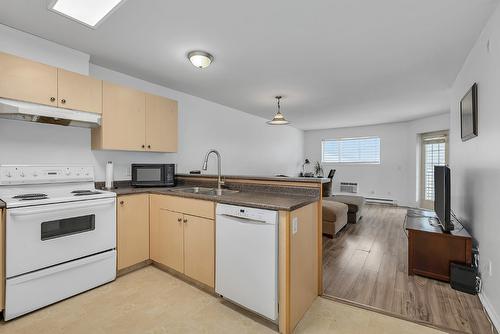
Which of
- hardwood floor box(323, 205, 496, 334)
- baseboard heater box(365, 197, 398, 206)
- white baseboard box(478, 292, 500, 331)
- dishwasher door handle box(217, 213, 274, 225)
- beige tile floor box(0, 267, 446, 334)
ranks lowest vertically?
beige tile floor box(0, 267, 446, 334)

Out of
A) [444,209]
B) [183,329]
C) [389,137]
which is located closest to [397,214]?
[389,137]

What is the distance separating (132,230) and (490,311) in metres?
3.25

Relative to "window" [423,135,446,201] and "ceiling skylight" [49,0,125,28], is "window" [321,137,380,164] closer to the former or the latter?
"window" [423,135,446,201]

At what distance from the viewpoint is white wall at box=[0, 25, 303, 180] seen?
2225 mm

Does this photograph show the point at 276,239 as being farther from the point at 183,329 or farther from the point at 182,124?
the point at 182,124

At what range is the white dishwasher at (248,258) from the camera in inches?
65.5

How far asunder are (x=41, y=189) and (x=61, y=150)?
17.2 inches

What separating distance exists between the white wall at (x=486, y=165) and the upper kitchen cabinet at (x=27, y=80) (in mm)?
3725

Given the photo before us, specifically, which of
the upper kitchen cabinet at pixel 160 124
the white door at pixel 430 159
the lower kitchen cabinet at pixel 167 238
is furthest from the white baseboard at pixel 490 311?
the white door at pixel 430 159

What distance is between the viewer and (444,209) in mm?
2477

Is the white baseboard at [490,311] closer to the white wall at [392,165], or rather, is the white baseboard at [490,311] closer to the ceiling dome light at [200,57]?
the ceiling dome light at [200,57]

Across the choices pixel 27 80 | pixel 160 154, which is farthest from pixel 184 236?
pixel 27 80

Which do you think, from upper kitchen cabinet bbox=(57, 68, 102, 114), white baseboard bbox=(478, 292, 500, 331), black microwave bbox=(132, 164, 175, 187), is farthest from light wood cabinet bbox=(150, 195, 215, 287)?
white baseboard bbox=(478, 292, 500, 331)

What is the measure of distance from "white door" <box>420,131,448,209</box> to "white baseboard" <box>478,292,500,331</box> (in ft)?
14.7
